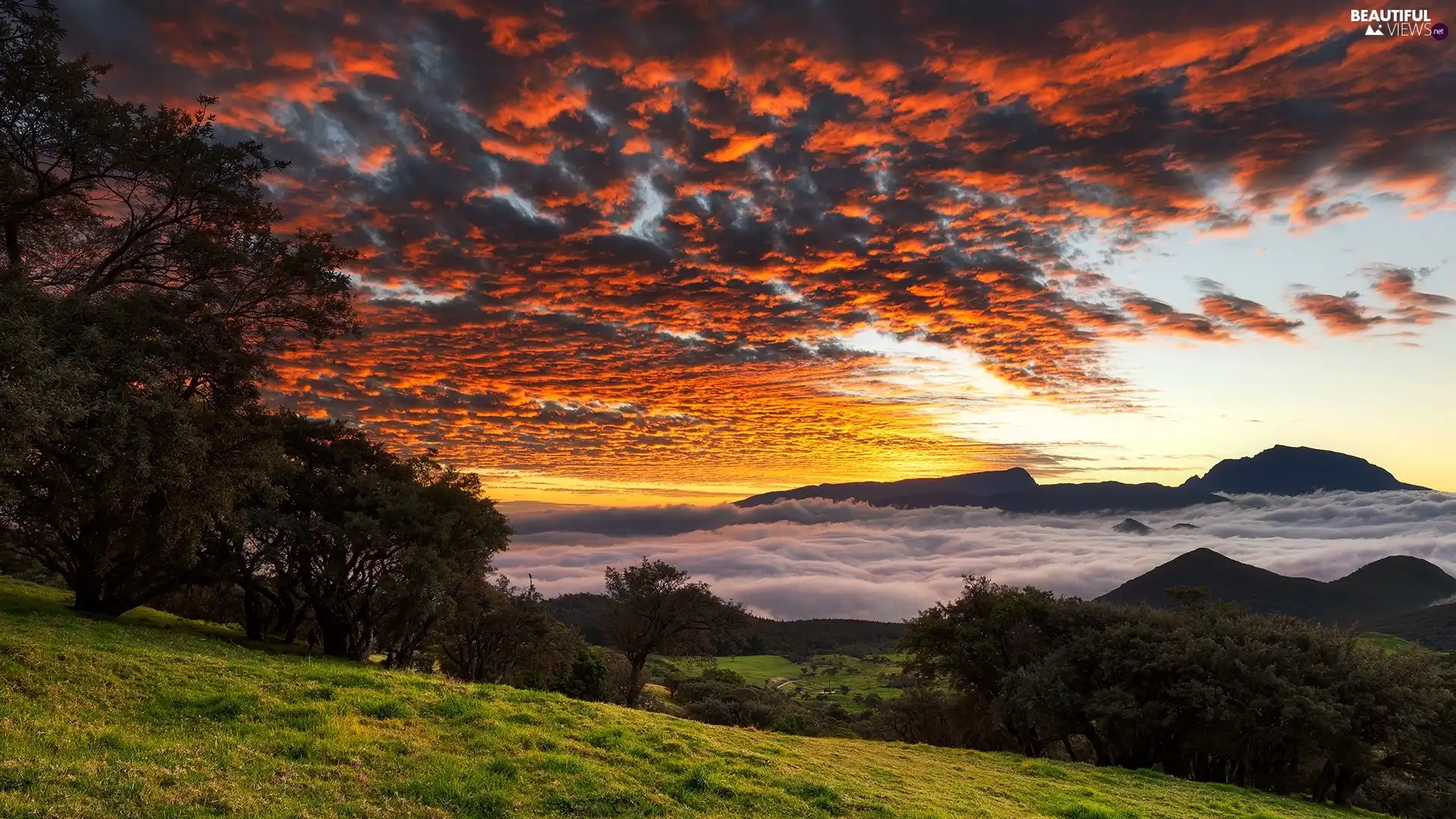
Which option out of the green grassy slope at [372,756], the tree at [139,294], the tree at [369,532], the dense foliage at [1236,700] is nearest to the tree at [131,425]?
the tree at [139,294]

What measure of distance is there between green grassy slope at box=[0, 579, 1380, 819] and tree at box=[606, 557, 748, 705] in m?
46.5

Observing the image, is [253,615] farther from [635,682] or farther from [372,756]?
[372,756]

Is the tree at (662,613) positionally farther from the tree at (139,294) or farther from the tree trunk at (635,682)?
the tree at (139,294)

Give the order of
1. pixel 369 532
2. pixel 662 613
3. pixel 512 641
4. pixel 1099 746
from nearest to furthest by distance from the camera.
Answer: pixel 369 532, pixel 1099 746, pixel 512 641, pixel 662 613

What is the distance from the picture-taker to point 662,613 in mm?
70938

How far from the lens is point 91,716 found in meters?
13.7

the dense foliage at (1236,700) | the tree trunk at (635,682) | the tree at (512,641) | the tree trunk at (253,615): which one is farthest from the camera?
the tree trunk at (635,682)

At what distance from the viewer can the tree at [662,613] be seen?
7106cm

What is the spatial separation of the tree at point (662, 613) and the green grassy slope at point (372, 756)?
4649cm

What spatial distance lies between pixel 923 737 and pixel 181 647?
86.3m

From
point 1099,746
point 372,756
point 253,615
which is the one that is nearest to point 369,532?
point 253,615

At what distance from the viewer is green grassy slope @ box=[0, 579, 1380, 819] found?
36.3 ft

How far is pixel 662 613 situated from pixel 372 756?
193 feet

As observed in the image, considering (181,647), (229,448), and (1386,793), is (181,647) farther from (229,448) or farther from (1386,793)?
(1386,793)
